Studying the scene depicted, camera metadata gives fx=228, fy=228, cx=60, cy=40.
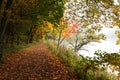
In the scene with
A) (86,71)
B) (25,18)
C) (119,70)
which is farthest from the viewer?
(25,18)

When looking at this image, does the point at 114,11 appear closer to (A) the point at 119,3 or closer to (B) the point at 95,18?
(A) the point at 119,3

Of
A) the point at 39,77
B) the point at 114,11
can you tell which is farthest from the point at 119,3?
the point at 39,77

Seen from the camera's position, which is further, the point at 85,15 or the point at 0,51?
the point at 0,51

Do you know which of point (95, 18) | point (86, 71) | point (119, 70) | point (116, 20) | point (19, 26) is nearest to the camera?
point (119, 70)

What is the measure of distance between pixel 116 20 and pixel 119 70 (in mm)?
4103

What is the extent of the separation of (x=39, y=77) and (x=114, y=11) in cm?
565

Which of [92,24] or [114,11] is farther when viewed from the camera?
[92,24]

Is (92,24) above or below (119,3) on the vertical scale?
below

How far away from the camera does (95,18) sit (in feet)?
47.3

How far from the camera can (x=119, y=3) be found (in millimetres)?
13039

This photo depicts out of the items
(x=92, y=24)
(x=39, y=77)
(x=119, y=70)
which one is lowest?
(x=39, y=77)

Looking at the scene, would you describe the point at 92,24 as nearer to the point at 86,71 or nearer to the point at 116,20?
the point at 116,20

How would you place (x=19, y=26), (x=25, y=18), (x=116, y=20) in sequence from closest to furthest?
(x=116, y=20) → (x=19, y=26) → (x=25, y=18)

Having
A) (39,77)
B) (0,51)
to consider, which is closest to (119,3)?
(39,77)
